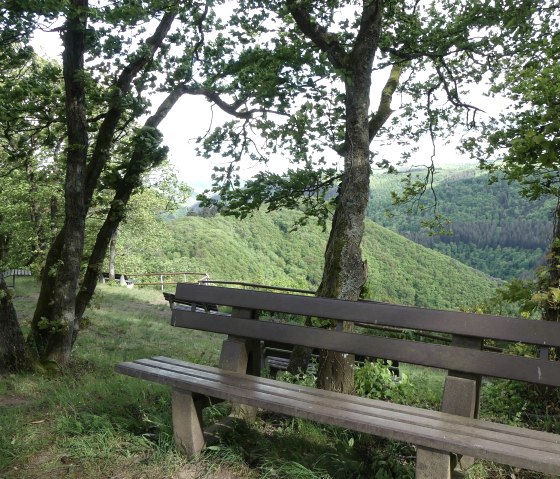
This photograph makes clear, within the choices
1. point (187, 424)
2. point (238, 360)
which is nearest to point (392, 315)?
point (238, 360)

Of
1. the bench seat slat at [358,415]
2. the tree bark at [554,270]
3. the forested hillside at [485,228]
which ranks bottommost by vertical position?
the bench seat slat at [358,415]

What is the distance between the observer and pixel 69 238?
5.93 m

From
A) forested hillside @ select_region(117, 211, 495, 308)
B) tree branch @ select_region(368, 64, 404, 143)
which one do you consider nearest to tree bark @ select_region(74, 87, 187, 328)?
tree branch @ select_region(368, 64, 404, 143)

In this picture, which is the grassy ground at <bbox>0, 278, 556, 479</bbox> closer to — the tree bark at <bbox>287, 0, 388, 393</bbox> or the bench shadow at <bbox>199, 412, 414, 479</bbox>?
the bench shadow at <bbox>199, 412, 414, 479</bbox>

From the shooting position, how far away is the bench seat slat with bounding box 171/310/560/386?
234cm

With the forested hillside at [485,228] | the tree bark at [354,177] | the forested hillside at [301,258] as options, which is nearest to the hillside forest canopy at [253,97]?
the tree bark at [354,177]

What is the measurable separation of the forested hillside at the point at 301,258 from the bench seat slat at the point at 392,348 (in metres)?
58.5

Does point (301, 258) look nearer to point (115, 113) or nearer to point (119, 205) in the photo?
point (119, 205)

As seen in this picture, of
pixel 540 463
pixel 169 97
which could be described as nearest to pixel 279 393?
pixel 540 463

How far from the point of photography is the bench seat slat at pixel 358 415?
1962 millimetres

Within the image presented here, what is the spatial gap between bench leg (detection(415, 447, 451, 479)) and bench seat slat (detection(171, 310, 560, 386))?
479 millimetres

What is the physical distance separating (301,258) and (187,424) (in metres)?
78.4

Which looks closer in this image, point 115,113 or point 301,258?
point 115,113

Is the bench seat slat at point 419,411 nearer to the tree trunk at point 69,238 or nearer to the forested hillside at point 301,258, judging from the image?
the tree trunk at point 69,238
